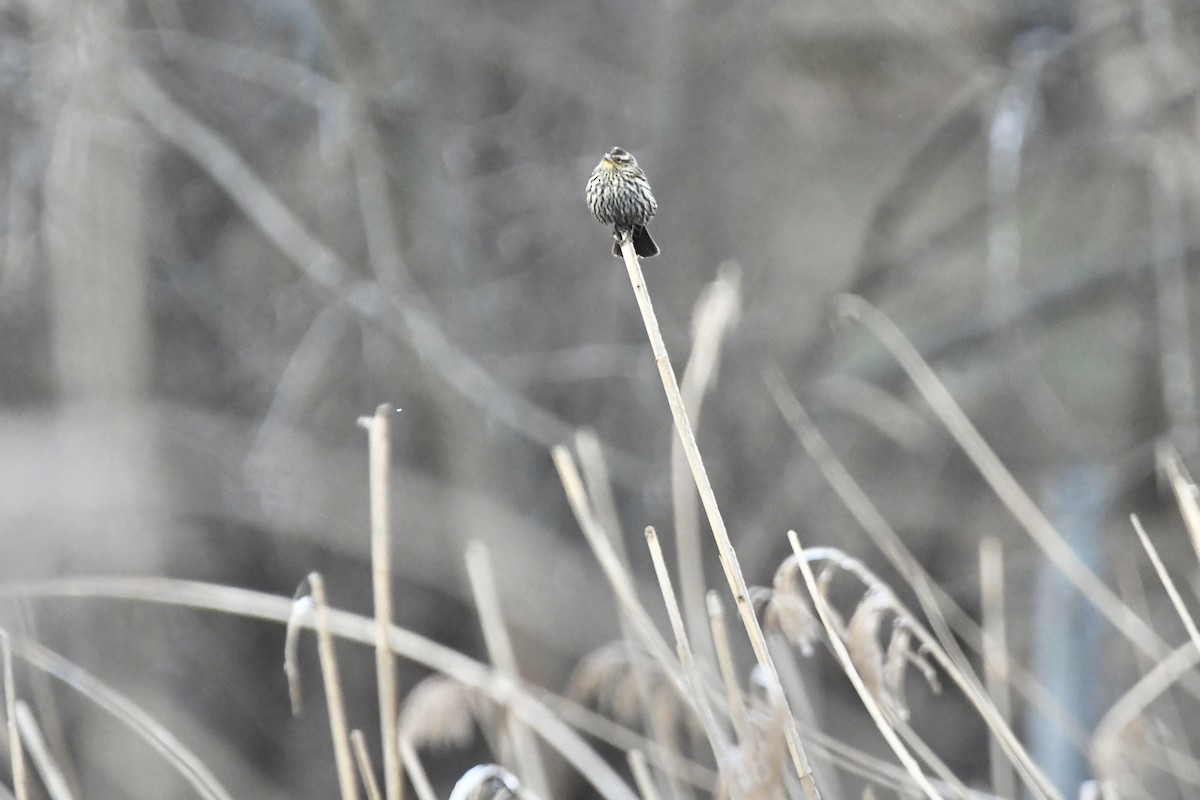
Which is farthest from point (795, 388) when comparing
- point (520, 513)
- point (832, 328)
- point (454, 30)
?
point (454, 30)

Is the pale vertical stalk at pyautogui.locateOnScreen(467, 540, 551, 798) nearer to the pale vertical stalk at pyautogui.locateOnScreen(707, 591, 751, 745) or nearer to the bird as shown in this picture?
the pale vertical stalk at pyautogui.locateOnScreen(707, 591, 751, 745)

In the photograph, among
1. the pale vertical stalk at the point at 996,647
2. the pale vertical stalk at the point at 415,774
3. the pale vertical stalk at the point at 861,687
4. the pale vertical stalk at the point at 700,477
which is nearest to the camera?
the pale vertical stalk at the point at 700,477

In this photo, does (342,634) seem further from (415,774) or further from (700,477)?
(700,477)

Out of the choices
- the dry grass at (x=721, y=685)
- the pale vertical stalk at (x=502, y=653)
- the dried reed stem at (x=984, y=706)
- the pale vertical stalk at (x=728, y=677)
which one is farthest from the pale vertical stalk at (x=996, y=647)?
the pale vertical stalk at (x=502, y=653)

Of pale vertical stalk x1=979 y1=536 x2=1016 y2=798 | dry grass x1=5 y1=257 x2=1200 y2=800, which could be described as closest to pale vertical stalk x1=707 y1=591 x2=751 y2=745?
dry grass x1=5 y1=257 x2=1200 y2=800

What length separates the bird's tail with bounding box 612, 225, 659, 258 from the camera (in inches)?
23.4

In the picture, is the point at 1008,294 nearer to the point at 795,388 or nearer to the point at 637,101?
the point at 795,388

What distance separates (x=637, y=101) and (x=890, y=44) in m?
0.89

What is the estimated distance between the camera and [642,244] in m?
0.61

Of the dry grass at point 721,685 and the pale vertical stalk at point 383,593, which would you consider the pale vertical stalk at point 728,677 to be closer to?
the dry grass at point 721,685

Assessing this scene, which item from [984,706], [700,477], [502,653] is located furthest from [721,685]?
[700,477]

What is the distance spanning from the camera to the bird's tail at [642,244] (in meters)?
0.60

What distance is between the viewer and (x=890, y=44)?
282cm

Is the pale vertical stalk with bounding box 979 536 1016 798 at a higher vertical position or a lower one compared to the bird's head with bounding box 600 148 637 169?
lower
